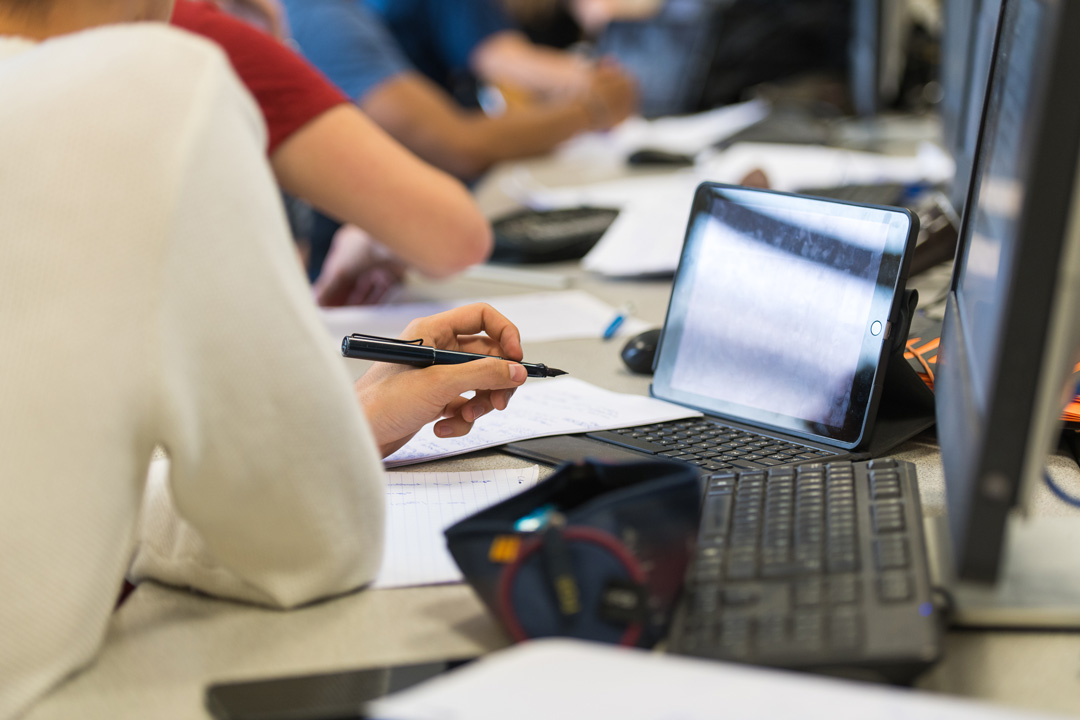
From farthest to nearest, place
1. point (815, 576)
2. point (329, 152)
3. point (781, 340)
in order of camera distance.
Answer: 1. point (329, 152)
2. point (781, 340)
3. point (815, 576)

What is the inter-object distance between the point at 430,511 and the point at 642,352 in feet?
1.10

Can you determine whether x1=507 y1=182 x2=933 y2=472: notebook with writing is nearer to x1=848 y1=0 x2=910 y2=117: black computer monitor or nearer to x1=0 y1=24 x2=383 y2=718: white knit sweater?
x1=0 y1=24 x2=383 y2=718: white knit sweater

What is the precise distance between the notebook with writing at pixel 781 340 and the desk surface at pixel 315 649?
231 mm

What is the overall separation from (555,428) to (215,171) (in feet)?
1.40

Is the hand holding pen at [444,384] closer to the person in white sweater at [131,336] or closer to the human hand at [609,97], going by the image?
the person in white sweater at [131,336]

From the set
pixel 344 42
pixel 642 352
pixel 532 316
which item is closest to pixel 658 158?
pixel 344 42

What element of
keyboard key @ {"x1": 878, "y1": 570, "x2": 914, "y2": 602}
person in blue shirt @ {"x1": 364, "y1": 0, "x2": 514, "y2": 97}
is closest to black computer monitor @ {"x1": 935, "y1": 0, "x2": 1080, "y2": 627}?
keyboard key @ {"x1": 878, "y1": 570, "x2": 914, "y2": 602}

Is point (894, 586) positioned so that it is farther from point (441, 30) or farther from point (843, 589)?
point (441, 30)

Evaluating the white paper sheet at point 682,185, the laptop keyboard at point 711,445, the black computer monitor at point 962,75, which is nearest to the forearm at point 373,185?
the white paper sheet at point 682,185

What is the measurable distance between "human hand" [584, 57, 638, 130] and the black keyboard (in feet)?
5.45

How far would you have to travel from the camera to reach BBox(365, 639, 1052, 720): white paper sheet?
1.34 feet

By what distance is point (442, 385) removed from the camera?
2.40ft

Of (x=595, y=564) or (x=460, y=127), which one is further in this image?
(x=460, y=127)

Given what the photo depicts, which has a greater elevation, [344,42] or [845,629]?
[344,42]
